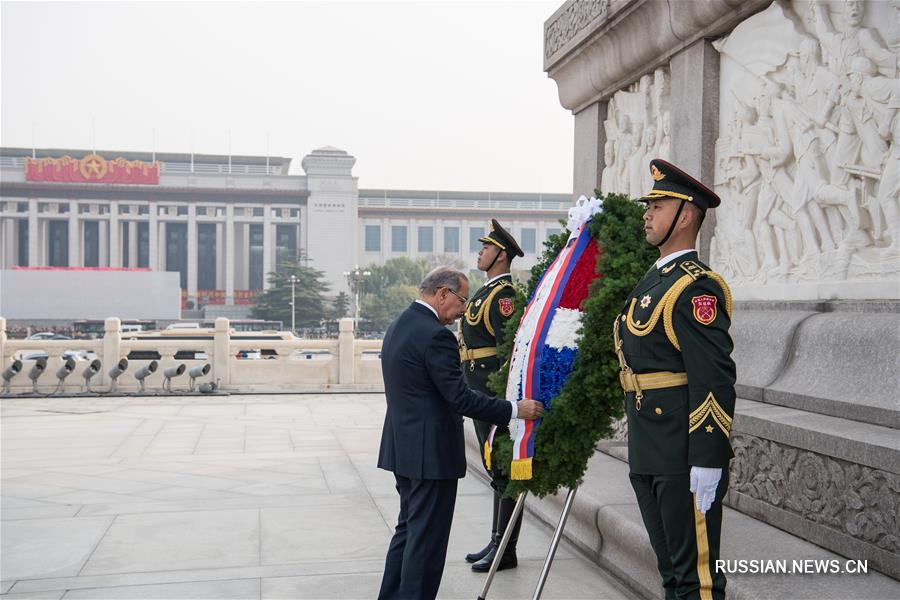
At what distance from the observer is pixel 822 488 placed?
11.3ft

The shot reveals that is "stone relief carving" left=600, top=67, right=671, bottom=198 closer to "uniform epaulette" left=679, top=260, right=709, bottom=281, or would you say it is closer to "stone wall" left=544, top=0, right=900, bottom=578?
"stone wall" left=544, top=0, right=900, bottom=578

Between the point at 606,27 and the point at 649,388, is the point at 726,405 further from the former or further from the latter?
the point at 606,27

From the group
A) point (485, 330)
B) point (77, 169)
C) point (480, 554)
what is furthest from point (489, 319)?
point (77, 169)

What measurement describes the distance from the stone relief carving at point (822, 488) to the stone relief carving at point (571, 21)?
13.0 feet

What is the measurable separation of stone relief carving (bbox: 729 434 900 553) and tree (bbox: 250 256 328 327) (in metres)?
63.7

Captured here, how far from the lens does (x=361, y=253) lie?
8994 cm

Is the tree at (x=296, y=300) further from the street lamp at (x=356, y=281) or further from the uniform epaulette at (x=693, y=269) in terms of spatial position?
the uniform epaulette at (x=693, y=269)

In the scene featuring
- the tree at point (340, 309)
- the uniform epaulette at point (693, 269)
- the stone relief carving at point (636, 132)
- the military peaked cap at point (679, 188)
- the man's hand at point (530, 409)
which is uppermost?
the stone relief carving at point (636, 132)

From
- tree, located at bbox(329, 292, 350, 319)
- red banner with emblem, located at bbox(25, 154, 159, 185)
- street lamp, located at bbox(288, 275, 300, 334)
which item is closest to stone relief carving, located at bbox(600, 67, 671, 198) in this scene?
street lamp, located at bbox(288, 275, 300, 334)

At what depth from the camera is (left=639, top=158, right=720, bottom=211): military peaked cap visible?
2887 mm

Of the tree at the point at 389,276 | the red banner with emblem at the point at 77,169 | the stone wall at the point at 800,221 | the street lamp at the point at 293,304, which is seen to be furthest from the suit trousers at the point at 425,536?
the red banner with emblem at the point at 77,169

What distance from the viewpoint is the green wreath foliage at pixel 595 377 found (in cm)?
325

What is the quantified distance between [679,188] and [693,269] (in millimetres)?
302

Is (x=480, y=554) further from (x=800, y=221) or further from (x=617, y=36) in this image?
(x=617, y=36)
